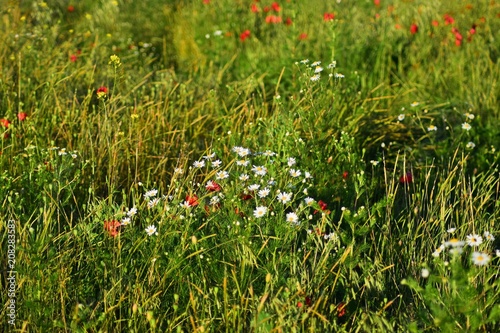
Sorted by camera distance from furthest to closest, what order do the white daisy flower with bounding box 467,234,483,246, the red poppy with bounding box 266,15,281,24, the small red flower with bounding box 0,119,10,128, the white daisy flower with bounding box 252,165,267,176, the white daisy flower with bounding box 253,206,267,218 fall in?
the red poppy with bounding box 266,15,281,24, the small red flower with bounding box 0,119,10,128, the white daisy flower with bounding box 252,165,267,176, the white daisy flower with bounding box 253,206,267,218, the white daisy flower with bounding box 467,234,483,246

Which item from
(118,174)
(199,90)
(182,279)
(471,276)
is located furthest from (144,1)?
(471,276)

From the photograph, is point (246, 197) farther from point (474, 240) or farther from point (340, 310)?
point (474, 240)

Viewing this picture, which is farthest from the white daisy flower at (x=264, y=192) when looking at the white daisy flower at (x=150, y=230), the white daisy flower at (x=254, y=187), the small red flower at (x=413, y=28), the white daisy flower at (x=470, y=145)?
the small red flower at (x=413, y=28)

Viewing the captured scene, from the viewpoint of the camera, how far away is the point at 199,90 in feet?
14.0

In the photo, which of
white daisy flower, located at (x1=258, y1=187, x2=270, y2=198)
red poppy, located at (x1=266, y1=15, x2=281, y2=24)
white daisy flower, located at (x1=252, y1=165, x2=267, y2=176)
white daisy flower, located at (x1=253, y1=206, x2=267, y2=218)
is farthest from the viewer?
red poppy, located at (x1=266, y1=15, x2=281, y2=24)

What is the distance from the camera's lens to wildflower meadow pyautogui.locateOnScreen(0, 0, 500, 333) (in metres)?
2.22

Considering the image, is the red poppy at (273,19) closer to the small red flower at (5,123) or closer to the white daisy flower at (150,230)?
the small red flower at (5,123)

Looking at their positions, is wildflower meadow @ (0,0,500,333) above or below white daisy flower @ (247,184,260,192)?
below

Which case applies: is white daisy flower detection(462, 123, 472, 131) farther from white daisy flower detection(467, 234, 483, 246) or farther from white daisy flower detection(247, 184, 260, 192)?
white daisy flower detection(247, 184, 260, 192)

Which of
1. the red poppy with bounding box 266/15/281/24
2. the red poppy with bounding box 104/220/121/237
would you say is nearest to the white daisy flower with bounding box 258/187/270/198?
the red poppy with bounding box 104/220/121/237

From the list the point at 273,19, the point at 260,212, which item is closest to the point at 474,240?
the point at 260,212

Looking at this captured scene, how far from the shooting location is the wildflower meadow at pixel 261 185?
2221 millimetres

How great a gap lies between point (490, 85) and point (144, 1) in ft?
12.2

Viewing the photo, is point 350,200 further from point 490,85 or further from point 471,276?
point 490,85
